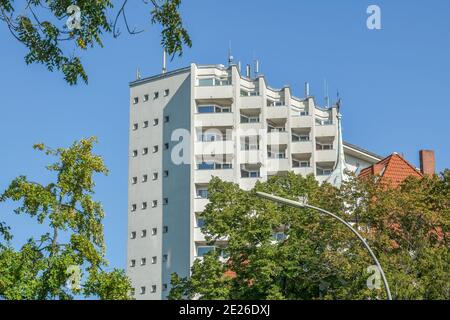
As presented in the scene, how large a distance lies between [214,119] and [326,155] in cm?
1319

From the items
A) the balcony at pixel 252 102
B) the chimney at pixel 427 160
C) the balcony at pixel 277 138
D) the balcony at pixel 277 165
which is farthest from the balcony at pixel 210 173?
the chimney at pixel 427 160

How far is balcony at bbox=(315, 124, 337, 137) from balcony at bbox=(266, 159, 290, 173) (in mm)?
5618

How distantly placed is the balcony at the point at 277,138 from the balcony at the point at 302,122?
182cm

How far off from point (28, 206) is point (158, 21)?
21801 millimetres

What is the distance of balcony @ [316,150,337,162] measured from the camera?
4707 inches

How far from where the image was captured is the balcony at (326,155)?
120 metres

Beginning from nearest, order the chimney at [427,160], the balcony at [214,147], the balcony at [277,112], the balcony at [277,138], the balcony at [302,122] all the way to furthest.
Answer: the chimney at [427,160], the balcony at [214,147], the balcony at [277,138], the balcony at [277,112], the balcony at [302,122]

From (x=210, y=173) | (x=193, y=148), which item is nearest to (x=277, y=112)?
(x=193, y=148)

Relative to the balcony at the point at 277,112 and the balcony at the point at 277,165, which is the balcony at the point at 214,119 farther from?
the balcony at the point at 277,165

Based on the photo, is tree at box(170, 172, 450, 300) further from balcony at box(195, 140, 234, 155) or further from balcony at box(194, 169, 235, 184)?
balcony at box(195, 140, 234, 155)

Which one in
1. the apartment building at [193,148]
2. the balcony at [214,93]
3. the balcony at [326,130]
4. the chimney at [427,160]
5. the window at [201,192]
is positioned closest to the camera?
the chimney at [427,160]

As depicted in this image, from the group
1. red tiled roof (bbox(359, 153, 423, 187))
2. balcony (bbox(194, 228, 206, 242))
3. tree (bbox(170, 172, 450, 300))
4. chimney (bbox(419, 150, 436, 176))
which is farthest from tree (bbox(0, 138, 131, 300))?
balcony (bbox(194, 228, 206, 242))

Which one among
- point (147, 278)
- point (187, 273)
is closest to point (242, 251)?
point (187, 273)

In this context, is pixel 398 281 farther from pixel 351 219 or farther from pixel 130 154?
pixel 130 154
